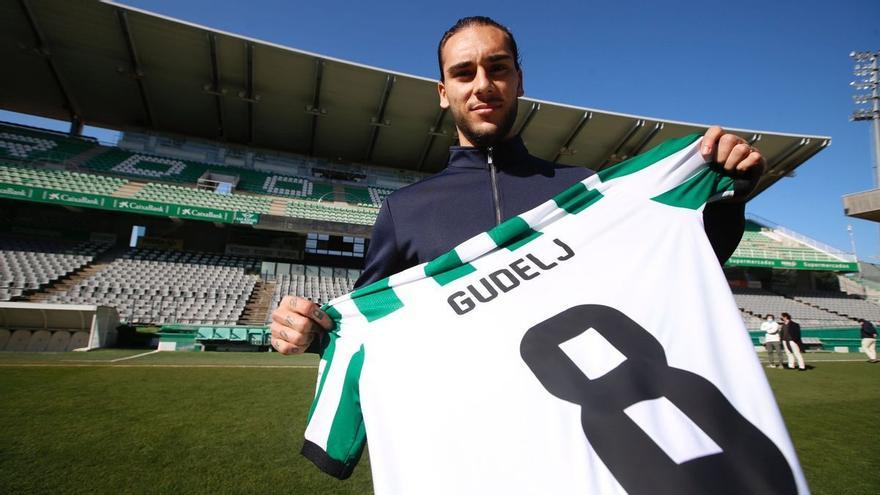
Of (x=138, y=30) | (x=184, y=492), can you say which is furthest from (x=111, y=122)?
(x=184, y=492)

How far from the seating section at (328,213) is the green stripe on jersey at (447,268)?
1776cm

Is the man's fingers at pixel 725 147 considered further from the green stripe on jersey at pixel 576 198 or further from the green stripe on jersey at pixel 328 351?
the green stripe on jersey at pixel 328 351

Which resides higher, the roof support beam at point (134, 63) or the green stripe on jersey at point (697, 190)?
the roof support beam at point (134, 63)

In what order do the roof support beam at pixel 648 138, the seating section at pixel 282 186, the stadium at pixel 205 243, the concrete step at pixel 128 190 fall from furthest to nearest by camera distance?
the seating section at pixel 282 186 → the roof support beam at pixel 648 138 → the concrete step at pixel 128 190 → the stadium at pixel 205 243

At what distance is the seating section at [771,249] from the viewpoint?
2219 cm

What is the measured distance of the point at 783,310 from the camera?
2077 cm

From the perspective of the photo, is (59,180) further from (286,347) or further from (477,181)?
(477,181)

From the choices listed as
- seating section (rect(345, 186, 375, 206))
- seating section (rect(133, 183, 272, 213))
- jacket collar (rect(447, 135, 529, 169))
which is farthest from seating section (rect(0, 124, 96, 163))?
jacket collar (rect(447, 135, 529, 169))

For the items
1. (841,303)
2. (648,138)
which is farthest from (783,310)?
(648,138)

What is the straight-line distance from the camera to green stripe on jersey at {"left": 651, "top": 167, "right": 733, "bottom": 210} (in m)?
1.25

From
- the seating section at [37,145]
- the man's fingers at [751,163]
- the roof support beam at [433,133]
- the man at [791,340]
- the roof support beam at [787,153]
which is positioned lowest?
the man at [791,340]

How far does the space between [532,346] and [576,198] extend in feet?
1.79

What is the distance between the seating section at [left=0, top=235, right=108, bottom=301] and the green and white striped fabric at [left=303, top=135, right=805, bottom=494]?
57.2 feet

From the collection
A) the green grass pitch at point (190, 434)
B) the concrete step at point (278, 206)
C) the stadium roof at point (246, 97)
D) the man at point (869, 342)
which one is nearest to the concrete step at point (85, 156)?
the stadium roof at point (246, 97)
